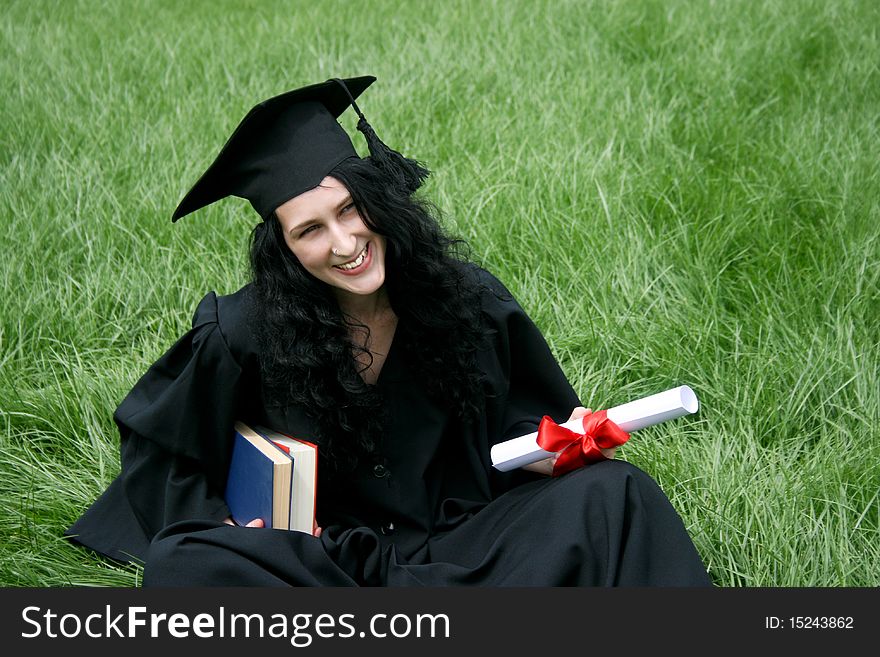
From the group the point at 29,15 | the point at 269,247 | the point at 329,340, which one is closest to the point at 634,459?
the point at 329,340

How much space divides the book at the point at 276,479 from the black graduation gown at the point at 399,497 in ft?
0.21

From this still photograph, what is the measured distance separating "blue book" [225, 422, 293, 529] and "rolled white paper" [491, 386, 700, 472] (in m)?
0.51

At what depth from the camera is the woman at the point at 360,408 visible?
2348 mm

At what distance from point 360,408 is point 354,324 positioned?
0.21 m

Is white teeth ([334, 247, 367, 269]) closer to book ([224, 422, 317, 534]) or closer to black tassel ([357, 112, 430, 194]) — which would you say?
black tassel ([357, 112, 430, 194])

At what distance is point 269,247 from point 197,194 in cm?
21

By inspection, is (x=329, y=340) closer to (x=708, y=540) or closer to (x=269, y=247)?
(x=269, y=247)

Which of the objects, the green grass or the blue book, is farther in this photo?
the green grass

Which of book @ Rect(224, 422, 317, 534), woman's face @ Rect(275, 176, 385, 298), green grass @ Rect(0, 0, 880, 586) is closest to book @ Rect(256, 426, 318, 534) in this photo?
book @ Rect(224, 422, 317, 534)

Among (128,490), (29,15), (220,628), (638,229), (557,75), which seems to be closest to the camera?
(220,628)

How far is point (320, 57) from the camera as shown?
5.98m

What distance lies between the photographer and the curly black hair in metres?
2.49

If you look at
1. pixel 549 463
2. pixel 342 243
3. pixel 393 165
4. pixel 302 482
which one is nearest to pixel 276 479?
pixel 302 482

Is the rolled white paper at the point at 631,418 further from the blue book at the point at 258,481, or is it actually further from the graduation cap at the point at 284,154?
the graduation cap at the point at 284,154
